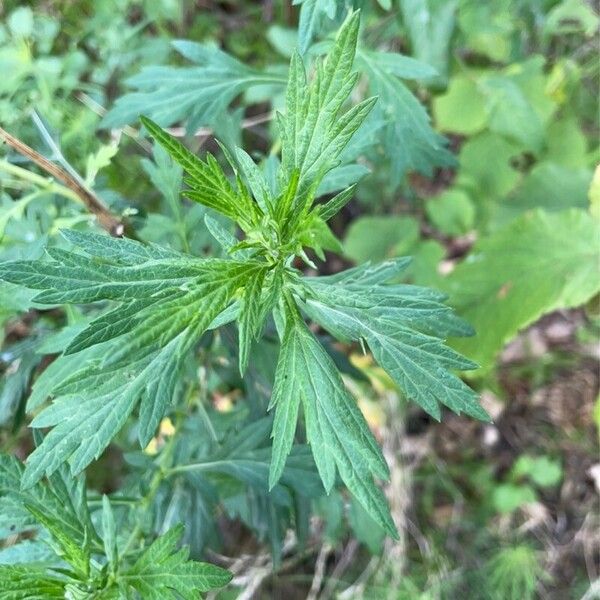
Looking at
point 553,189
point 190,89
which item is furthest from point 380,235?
point 190,89

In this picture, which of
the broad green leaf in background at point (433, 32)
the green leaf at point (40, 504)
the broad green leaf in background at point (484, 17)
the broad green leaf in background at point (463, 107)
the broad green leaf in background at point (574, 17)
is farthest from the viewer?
the broad green leaf in background at point (463, 107)

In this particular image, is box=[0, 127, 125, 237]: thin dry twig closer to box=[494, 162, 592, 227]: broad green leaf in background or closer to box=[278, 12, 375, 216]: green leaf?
box=[278, 12, 375, 216]: green leaf

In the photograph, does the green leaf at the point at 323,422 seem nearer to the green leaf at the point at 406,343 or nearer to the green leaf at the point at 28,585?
the green leaf at the point at 406,343

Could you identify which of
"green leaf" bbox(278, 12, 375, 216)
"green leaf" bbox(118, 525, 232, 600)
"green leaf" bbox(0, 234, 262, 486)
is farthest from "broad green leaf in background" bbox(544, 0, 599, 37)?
"green leaf" bbox(118, 525, 232, 600)

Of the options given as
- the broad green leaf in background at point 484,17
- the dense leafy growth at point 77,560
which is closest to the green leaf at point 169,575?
the dense leafy growth at point 77,560

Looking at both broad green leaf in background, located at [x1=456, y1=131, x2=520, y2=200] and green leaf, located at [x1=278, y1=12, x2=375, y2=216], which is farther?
broad green leaf in background, located at [x1=456, y1=131, x2=520, y2=200]

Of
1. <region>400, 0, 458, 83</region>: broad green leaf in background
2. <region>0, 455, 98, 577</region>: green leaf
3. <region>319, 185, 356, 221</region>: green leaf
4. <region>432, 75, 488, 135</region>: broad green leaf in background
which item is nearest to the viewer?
<region>319, 185, 356, 221</region>: green leaf
